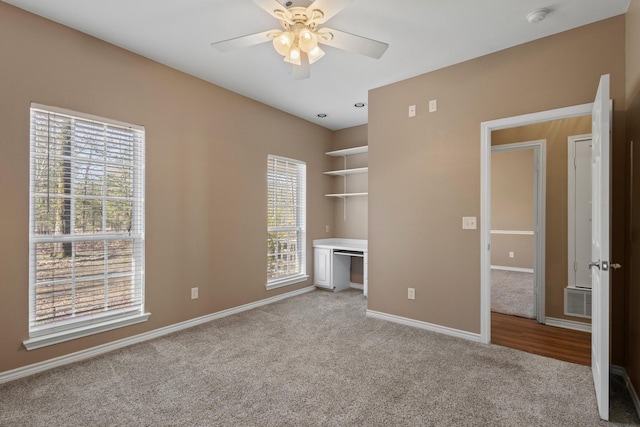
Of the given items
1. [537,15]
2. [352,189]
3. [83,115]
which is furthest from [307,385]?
[352,189]

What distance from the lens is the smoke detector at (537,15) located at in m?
2.38

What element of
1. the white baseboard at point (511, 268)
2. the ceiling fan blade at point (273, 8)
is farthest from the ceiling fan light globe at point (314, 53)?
the white baseboard at point (511, 268)

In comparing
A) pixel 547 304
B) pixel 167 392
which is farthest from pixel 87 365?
pixel 547 304

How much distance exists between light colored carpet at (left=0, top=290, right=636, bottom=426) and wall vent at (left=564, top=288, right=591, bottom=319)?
3.58 ft

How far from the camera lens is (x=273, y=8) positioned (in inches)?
75.9

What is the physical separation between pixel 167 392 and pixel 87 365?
921mm

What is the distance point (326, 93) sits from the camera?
3.95m

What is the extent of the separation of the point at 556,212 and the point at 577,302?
100 centimetres

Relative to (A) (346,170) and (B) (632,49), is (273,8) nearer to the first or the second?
(B) (632,49)

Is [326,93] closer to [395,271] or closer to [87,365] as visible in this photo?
[395,271]

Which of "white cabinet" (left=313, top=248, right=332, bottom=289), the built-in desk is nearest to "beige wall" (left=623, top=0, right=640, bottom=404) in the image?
the built-in desk

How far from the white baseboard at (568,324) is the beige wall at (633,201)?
3.68 ft

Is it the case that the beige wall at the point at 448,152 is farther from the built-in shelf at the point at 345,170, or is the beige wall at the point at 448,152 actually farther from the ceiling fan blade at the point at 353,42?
the ceiling fan blade at the point at 353,42

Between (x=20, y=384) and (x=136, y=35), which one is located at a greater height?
(x=136, y=35)
